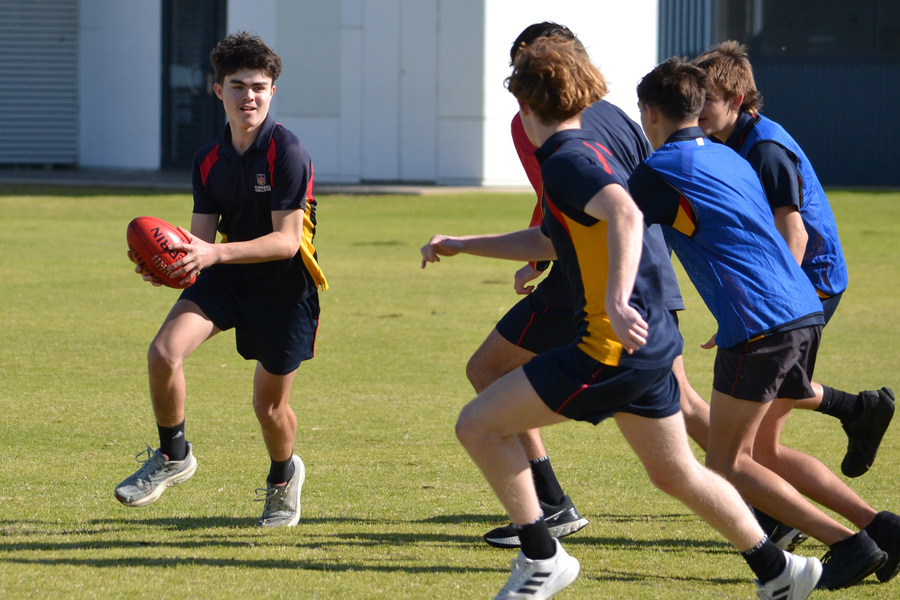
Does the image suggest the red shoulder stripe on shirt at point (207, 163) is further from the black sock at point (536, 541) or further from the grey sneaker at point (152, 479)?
the black sock at point (536, 541)

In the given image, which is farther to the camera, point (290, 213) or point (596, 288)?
point (290, 213)

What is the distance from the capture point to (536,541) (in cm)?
381

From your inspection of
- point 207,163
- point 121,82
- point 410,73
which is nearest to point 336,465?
point 207,163

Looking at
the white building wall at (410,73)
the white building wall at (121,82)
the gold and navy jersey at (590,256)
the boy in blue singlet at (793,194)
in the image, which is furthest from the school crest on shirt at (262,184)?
the white building wall at (121,82)

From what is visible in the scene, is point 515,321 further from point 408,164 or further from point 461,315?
point 408,164

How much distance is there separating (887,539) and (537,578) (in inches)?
55.1

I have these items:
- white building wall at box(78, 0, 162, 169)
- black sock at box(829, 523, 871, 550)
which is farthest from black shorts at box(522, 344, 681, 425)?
white building wall at box(78, 0, 162, 169)

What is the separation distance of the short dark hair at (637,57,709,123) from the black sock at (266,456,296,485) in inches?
87.1

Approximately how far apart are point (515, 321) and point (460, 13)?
20.6m

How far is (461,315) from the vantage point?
35.6ft

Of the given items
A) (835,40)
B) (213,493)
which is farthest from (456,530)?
(835,40)

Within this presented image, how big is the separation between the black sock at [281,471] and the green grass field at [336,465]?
0.68 ft

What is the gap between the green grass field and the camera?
4316 mm

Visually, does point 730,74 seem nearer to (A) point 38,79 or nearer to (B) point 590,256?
(B) point 590,256
